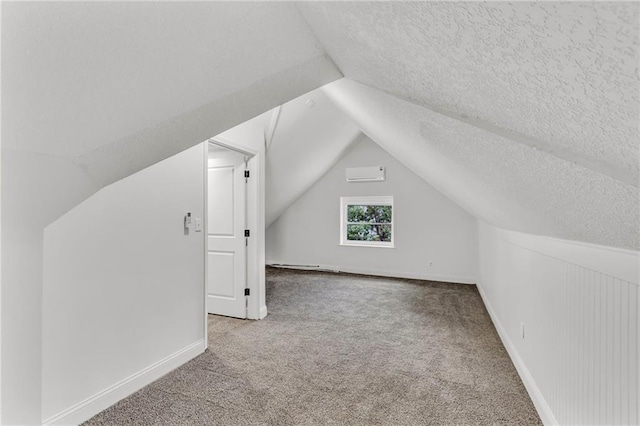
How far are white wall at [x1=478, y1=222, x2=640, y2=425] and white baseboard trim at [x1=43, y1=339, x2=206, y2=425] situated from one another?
2.28 m

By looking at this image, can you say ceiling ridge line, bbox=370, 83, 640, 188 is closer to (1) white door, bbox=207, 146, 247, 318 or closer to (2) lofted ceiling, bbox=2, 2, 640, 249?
(2) lofted ceiling, bbox=2, 2, 640, 249

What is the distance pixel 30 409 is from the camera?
51.4 inches

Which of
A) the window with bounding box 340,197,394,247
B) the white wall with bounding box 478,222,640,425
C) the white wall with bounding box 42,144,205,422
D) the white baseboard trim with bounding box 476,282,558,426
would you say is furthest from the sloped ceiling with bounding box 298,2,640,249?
the window with bounding box 340,197,394,247

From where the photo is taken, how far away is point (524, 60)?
54 cm

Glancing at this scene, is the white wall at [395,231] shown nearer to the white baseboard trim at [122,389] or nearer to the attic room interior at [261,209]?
the attic room interior at [261,209]

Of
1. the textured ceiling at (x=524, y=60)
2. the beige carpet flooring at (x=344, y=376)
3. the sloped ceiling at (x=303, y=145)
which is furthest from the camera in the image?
the sloped ceiling at (x=303, y=145)

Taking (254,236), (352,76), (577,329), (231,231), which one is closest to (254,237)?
(254,236)

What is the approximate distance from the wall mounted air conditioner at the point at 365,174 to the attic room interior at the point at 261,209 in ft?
9.28

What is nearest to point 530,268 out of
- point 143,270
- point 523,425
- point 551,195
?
point 523,425

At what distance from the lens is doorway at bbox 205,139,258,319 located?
11.5 feet

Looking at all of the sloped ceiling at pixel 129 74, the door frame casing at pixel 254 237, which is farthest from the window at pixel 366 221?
the sloped ceiling at pixel 129 74

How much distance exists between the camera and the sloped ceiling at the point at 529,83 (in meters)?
0.44

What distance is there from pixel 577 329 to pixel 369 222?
4.82m

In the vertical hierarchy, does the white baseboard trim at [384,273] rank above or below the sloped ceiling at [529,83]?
below
